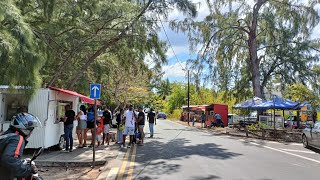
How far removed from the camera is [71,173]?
10336mm

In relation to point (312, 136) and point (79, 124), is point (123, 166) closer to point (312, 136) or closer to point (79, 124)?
point (79, 124)

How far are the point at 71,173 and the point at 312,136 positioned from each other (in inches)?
431

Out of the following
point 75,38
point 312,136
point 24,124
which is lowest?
point 312,136

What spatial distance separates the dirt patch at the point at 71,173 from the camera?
9.68 metres

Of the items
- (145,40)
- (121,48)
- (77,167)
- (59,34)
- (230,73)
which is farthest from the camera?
(230,73)

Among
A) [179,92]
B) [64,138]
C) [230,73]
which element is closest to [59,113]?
[64,138]

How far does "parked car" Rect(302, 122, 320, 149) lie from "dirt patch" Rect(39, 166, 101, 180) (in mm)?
9709

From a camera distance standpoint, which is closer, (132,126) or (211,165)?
(211,165)

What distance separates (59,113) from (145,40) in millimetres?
5261

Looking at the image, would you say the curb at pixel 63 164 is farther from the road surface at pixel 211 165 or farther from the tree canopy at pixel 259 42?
the tree canopy at pixel 259 42

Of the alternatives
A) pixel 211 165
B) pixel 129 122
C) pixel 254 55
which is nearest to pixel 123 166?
pixel 211 165

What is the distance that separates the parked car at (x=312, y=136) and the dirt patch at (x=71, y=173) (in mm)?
9709

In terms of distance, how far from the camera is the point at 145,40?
17391 millimetres

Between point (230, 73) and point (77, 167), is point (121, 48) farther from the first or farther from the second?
A: point (230, 73)
